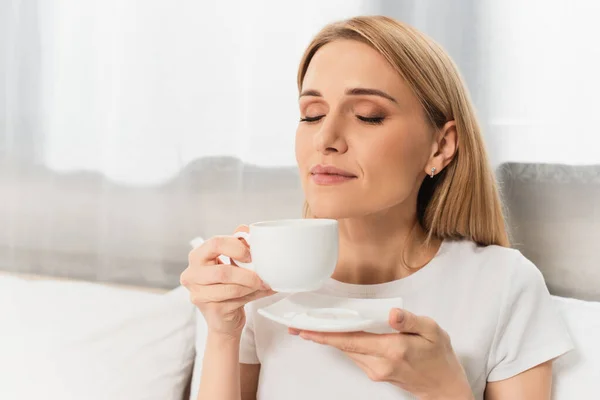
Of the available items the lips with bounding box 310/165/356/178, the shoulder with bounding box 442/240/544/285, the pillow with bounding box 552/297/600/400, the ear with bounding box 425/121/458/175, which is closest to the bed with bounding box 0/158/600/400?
the pillow with bounding box 552/297/600/400

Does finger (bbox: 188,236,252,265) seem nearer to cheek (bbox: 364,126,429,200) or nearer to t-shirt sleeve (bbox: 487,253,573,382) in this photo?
cheek (bbox: 364,126,429,200)

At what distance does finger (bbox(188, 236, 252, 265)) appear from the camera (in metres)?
0.86

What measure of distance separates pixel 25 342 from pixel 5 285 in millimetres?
275

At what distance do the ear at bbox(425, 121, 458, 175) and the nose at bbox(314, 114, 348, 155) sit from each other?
185 mm

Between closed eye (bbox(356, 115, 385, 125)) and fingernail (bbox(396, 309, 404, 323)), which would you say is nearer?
A: fingernail (bbox(396, 309, 404, 323))

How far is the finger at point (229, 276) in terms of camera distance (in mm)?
848

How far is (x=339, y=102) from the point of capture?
3.18 feet

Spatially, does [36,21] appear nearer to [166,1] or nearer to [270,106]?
[166,1]

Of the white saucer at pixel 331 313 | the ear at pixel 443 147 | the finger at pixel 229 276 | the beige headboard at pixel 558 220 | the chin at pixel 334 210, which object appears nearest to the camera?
the white saucer at pixel 331 313

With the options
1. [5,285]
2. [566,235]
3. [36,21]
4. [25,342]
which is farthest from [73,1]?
[566,235]

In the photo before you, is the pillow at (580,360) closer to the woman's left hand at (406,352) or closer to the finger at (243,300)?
the woman's left hand at (406,352)

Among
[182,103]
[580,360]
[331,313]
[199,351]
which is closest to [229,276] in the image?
[331,313]

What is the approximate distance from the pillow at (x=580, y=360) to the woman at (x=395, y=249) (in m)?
0.05

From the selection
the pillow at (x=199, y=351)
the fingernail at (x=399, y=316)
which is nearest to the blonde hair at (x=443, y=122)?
the fingernail at (x=399, y=316)
